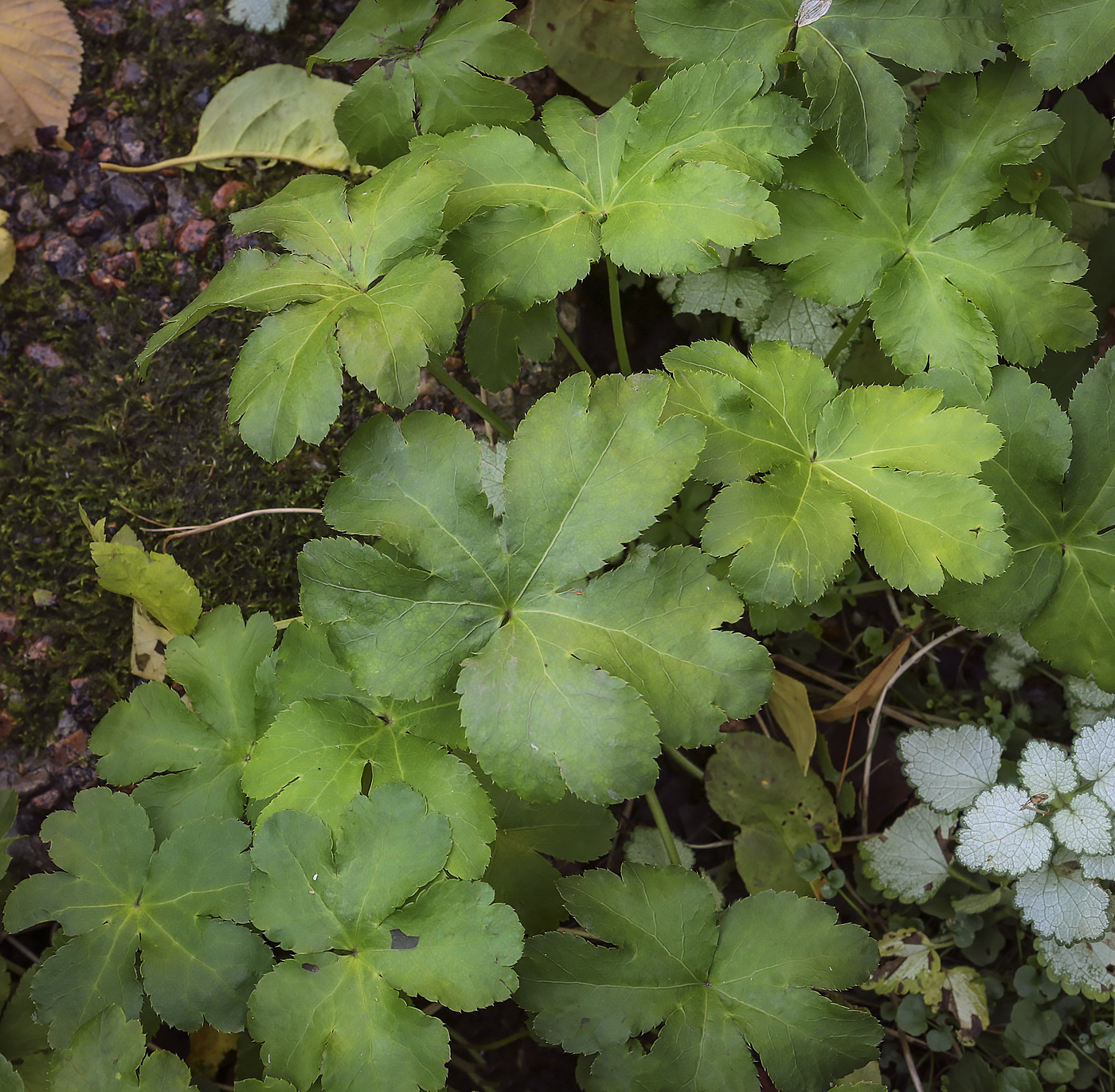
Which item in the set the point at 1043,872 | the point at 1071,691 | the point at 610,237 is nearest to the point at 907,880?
the point at 1043,872

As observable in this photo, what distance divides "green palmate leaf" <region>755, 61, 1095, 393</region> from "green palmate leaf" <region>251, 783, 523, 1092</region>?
155cm

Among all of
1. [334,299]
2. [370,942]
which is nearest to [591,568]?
[334,299]

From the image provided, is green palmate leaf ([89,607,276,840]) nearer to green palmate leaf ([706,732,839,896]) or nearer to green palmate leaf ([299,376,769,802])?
green palmate leaf ([299,376,769,802])

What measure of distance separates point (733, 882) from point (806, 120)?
6.66 feet

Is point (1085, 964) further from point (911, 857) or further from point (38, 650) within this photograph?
point (38, 650)

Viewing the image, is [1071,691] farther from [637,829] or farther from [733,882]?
[637,829]

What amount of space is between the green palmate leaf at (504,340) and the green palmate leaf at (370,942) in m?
1.02

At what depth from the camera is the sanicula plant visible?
5.82 feet

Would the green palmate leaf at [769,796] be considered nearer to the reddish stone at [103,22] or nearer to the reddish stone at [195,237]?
the reddish stone at [195,237]

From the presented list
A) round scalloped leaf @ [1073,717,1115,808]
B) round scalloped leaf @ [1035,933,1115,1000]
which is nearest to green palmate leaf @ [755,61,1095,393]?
round scalloped leaf @ [1073,717,1115,808]

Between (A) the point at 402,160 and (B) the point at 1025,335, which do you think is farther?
(B) the point at 1025,335

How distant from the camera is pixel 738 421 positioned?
1.89m

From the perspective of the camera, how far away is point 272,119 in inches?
97.9

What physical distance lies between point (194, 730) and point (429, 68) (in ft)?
5.75
